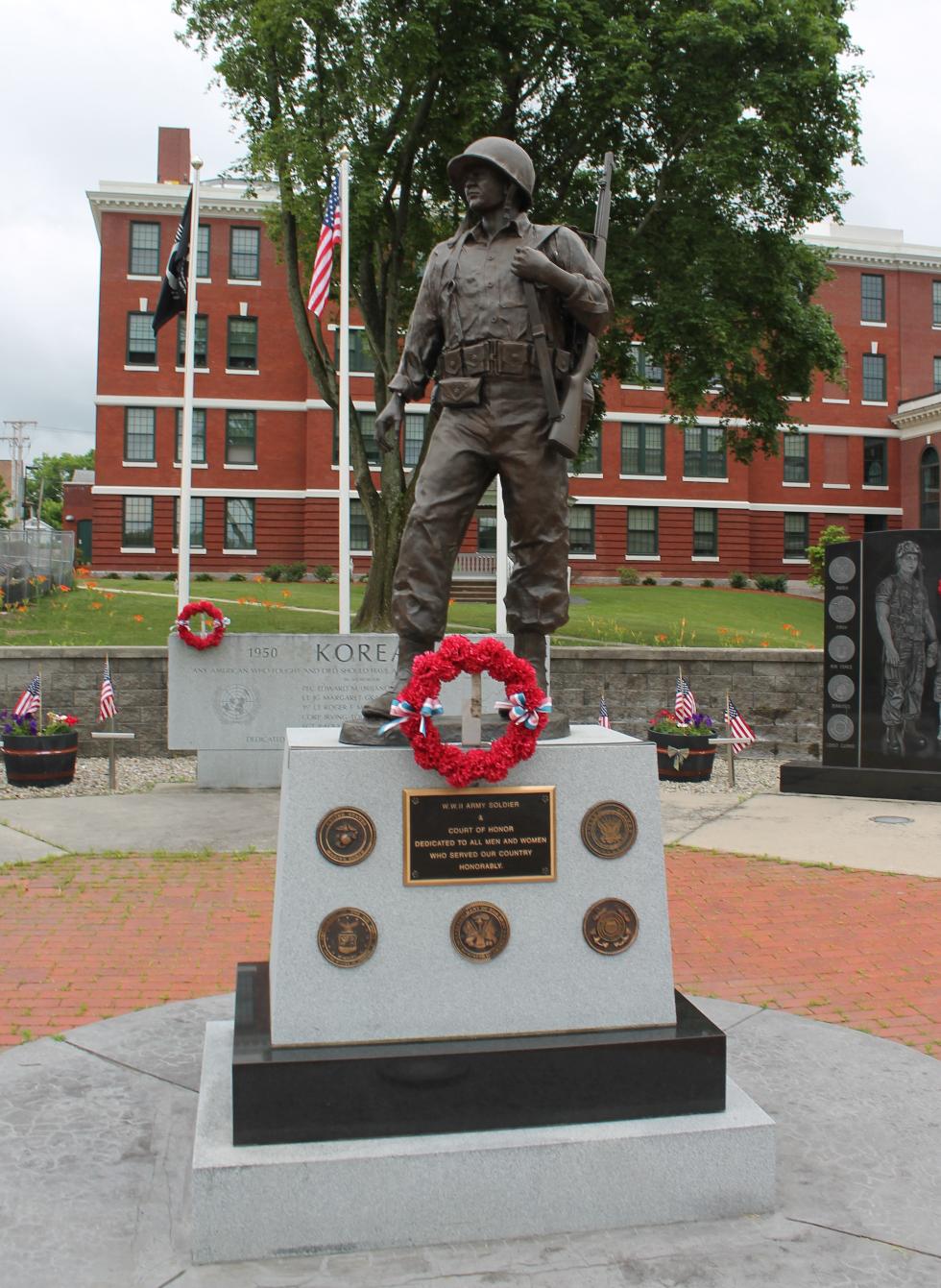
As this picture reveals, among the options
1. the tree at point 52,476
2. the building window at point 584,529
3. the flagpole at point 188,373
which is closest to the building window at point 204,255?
the building window at point 584,529

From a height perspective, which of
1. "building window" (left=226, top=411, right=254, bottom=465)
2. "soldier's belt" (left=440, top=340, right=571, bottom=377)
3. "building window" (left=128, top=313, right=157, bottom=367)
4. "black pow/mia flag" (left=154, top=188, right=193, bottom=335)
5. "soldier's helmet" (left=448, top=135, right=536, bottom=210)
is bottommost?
"soldier's belt" (left=440, top=340, right=571, bottom=377)

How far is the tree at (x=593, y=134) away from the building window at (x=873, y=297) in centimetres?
3001

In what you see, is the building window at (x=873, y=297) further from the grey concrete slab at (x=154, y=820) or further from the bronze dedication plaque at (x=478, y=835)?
the bronze dedication plaque at (x=478, y=835)

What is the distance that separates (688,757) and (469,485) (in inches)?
358

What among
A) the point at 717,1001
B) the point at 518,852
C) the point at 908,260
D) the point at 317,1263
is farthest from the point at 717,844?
the point at 908,260

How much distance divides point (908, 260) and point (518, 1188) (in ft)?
173

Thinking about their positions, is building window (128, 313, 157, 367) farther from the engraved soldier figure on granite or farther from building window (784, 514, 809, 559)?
the engraved soldier figure on granite

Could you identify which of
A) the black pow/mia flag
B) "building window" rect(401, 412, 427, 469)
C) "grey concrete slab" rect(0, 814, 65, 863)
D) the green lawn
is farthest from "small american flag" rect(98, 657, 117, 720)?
"building window" rect(401, 412, 427, 469)

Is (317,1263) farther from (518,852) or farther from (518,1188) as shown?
(518,852)

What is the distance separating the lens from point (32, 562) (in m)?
24.7

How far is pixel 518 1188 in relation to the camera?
3619 millimetres

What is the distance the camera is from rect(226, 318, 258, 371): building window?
43.9m

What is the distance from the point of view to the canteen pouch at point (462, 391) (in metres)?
4.67

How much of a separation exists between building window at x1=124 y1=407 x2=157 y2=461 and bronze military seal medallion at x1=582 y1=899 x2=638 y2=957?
42.4 meters
